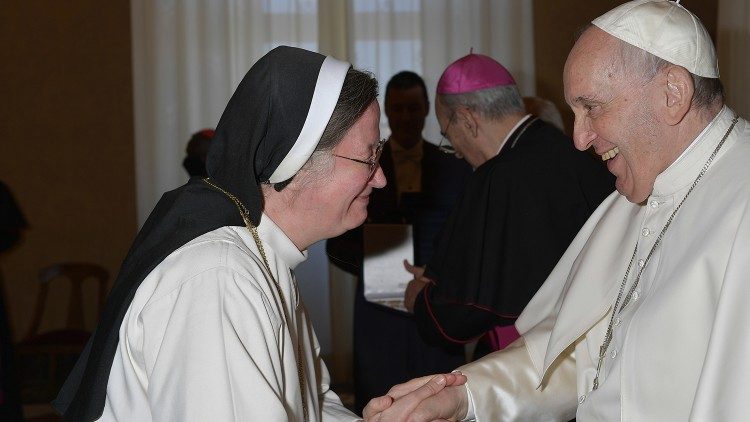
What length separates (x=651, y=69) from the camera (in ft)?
7.30

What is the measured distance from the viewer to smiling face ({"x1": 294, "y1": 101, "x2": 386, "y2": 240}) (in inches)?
90.7

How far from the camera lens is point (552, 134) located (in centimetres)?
384

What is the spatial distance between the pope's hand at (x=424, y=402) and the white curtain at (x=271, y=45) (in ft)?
18.6

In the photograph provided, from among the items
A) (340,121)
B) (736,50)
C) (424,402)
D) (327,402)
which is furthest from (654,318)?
(736,50)

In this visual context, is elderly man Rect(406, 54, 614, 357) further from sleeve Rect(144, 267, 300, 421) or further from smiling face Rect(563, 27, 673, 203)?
sleeve Rect(144, 267, 300, 421)

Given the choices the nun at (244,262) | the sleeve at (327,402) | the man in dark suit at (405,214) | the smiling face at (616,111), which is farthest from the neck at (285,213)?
the man in dark suit at (405,214)

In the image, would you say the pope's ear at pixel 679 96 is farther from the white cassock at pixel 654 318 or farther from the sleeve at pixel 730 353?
the sleeve at pixel 730 353

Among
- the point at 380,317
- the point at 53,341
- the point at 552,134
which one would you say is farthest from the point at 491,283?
the point at 53,341

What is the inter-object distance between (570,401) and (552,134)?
1.37m

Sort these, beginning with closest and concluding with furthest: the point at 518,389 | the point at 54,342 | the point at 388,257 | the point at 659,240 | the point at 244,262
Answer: the point at 244,262 → the point at 659,240 → the point at 518,389 → the point at 388,257 → the point at 54,342

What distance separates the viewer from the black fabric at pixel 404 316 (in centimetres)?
483

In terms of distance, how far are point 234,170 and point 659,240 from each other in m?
1.05

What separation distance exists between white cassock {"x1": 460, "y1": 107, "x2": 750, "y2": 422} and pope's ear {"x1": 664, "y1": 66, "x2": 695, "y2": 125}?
3.5 inches

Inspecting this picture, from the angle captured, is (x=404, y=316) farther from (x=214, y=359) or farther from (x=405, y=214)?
(x=214, y=359)
